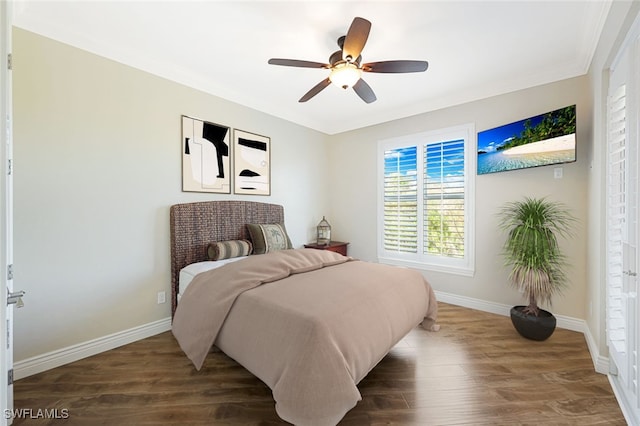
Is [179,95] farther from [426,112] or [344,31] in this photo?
[426,112]

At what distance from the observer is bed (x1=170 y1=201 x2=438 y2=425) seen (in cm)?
135

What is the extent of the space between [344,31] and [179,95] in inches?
71.8

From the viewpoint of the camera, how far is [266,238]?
331cm

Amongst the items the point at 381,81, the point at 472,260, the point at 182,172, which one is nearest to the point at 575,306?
the point at 472,260

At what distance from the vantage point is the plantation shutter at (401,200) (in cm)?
387

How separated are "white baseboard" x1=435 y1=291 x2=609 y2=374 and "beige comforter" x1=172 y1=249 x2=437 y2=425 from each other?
1.16m

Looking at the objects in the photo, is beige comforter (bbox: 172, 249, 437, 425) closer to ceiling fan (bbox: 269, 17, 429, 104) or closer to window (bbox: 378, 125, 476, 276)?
window (bbox: 378, 125, 476, 276)

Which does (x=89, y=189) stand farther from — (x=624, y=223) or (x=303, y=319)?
(x=624, y=223)

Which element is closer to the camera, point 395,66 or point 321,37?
point 395,66

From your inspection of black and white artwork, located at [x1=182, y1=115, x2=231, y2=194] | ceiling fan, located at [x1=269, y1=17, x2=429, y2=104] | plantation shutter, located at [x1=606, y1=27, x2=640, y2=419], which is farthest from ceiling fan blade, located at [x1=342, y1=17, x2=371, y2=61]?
black and white artwork, located at [x1=182, y1=115, x2=231, y2=194]

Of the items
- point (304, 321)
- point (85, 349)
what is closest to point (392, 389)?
point (304, 321)

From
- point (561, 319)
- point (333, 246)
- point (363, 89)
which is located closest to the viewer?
point (363, 89)

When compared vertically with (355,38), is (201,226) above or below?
below

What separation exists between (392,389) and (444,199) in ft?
8.19
